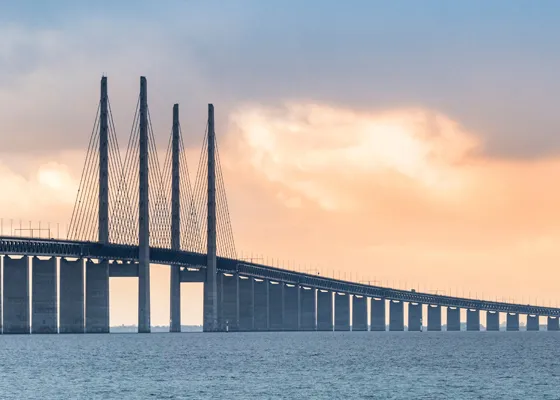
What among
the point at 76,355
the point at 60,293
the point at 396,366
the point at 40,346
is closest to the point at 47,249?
the point at 60,293

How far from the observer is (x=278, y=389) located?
101m

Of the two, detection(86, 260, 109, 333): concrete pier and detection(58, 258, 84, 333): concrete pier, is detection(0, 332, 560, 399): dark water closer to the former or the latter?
detection(58, 258, 84, 333): concrete pier

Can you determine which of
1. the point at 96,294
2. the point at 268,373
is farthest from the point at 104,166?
the point at 268,373

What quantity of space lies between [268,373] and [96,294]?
83.5 meters

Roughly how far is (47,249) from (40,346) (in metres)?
20.3

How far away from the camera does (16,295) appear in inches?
7402

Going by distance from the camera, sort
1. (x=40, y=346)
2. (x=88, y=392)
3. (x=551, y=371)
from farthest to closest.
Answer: (x=40, y=346) < (x=551, y=371) < (x=88, y=392)

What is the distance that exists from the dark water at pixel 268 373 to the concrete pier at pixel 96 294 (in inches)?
952

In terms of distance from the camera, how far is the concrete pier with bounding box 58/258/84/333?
638 feet

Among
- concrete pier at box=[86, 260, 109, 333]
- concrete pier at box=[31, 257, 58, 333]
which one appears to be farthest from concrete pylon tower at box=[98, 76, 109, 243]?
concrete pier at box=[31, 257, 58, 333]

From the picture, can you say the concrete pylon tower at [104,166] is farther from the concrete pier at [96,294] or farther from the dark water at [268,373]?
the dark water at [268,373]

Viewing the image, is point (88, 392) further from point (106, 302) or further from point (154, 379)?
point (106, 302)

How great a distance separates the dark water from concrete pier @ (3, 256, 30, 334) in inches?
672

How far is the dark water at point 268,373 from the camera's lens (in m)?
98.4
